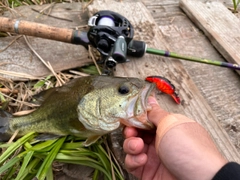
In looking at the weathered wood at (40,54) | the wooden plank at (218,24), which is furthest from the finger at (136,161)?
the wooden plank at (218,24)

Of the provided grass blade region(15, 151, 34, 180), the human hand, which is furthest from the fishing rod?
grass blade region(15, 151, 34, 180)

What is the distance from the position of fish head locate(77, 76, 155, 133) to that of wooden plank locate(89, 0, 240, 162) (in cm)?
56

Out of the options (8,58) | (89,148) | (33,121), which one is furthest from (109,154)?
(8,58)

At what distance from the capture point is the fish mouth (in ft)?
6.55

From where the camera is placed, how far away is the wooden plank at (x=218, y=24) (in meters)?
3.17

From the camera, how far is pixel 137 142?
1.94 meters

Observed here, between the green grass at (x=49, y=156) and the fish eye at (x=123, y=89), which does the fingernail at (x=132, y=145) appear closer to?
the fish eye at (x=123, y=89)

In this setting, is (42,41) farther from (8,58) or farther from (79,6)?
(79,6)

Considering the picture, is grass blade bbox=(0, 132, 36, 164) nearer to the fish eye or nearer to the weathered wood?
the weathered wood

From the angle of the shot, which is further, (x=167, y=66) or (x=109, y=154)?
(x=167, y=66)

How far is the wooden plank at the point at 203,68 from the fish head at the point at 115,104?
0.99 meters

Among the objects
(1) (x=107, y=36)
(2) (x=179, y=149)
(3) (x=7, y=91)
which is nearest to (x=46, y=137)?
(3) (x=7, y=91)

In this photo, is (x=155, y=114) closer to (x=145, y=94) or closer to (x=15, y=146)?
(x=145, y=94)

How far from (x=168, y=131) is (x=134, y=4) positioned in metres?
1.97
